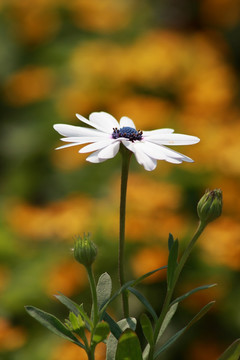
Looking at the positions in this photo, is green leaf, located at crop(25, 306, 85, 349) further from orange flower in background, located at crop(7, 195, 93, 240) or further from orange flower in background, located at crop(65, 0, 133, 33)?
orange flower in background, located at crop(65, 0, 133, 33)

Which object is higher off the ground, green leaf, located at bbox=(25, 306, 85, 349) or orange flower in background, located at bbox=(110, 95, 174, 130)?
orange flower in background, located at bbox=(110, 95, 174, 130)

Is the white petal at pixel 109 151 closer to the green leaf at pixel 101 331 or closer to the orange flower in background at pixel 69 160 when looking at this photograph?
the green leaf at pixel 101 331

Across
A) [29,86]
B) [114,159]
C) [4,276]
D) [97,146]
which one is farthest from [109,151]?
[29,86]

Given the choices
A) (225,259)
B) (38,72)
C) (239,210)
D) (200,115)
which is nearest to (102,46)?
(38,72)

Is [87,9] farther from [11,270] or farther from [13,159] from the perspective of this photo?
[11,270]

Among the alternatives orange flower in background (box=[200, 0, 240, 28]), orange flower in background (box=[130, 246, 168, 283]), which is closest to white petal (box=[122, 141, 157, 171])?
orange flower in background (box=[130, 246, 168, 283])

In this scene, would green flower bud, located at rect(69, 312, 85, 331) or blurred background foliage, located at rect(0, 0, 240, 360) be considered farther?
blurred background foliage, located at rect(0, 0, 240, 360)
